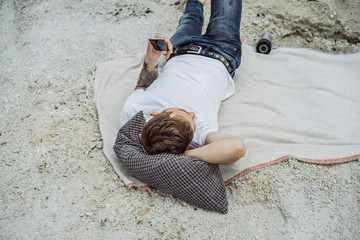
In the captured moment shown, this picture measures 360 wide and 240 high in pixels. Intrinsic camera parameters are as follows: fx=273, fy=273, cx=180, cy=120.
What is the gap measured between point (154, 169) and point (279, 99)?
1.37 meters

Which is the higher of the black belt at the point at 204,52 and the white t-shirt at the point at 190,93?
the black belt at the point at 204,52

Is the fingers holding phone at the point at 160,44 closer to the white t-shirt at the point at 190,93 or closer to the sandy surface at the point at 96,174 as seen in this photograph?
the white t-shirt at the point at 190,93

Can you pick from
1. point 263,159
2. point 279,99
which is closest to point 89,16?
point 279,99

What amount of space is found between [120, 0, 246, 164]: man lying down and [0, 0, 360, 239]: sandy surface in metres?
0.37

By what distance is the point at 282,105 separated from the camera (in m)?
2.37

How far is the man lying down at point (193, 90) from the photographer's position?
5.49 ft

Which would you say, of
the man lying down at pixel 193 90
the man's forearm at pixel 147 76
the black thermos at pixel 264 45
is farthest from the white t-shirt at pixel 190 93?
the black thermos at pixel 264 45

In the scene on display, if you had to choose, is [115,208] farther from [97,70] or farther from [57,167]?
[97,70]

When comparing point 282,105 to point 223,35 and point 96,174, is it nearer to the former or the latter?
point 223,35

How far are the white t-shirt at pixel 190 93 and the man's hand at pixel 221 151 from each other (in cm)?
13

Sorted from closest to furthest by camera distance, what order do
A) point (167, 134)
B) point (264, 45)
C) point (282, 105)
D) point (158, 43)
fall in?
1. point (167, 134)
2. point (158, 43)
3. point (282, 105)
4. point (264, 45)

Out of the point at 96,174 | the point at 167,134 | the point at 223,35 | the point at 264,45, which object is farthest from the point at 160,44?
the point at 264,45

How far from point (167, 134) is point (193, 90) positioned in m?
0.51

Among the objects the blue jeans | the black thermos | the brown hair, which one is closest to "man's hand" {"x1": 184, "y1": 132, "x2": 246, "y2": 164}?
the brown hair
